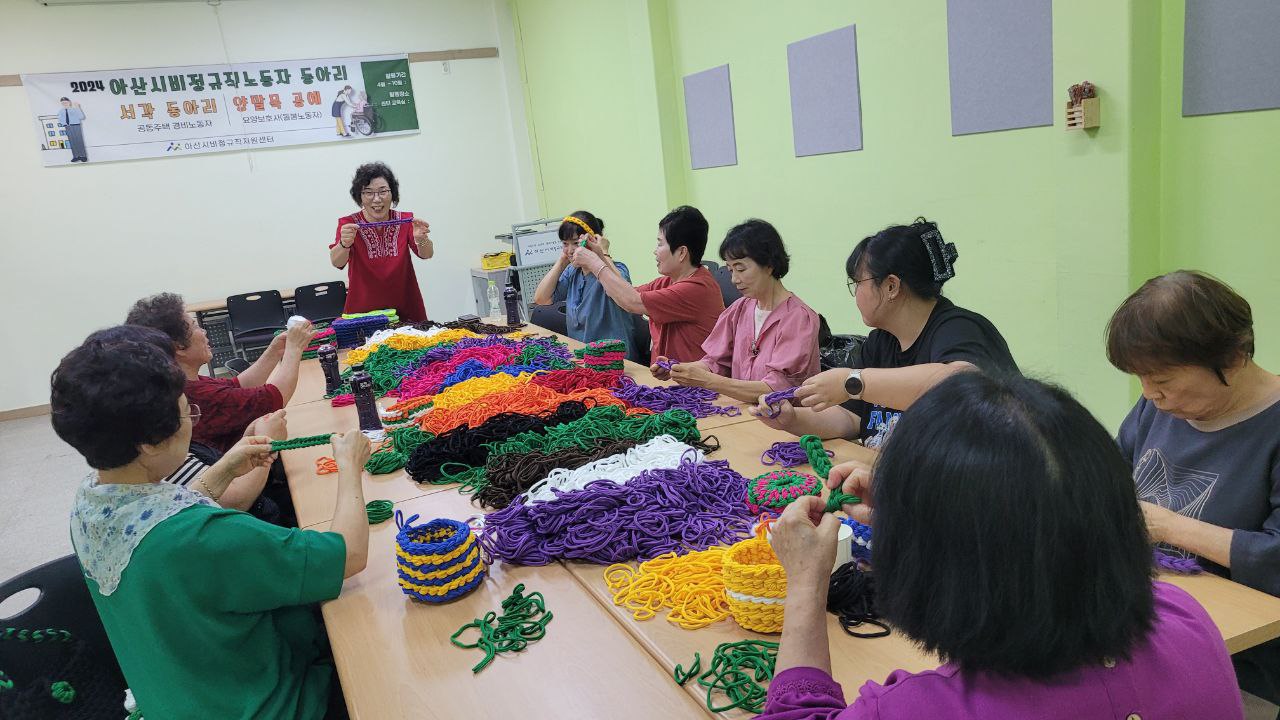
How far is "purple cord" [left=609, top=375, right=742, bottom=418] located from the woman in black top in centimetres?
42

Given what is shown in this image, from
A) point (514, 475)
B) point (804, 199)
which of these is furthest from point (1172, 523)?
point (804, 199)

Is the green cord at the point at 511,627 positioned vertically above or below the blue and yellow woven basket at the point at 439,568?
below

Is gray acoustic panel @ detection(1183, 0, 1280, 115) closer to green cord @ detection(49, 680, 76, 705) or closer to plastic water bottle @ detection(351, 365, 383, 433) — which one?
plastic water bottle @ detection(351, 365, 383, 433)

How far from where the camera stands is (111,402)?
147cm

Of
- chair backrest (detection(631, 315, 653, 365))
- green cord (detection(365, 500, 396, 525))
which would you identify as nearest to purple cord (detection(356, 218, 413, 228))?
chair backrest (detection(631, 315, 653, 365))

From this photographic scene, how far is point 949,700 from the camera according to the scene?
34.3 inches

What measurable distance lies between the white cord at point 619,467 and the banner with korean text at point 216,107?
677 cm

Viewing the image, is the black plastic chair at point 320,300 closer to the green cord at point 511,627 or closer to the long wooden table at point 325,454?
the long wooden table at point 325,454

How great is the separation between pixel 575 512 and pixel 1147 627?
1255 millimetres

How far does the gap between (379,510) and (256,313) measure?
18.4 feet

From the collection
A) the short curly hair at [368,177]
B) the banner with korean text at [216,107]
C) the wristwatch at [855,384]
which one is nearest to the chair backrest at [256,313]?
the banner with korean text at [216,107]

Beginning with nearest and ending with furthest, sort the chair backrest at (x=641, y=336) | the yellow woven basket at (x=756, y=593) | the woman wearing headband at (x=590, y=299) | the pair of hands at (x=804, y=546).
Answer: the pair of hands at (x=804, y=546) → the yellow woven basket at (x=756, y=593) → the woman wearing headband at (x=590, y=299) → the chair backrest at (x=641, y=336)

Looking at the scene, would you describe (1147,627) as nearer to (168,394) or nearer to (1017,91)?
(168,394)

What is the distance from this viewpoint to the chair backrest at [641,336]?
4291mm
